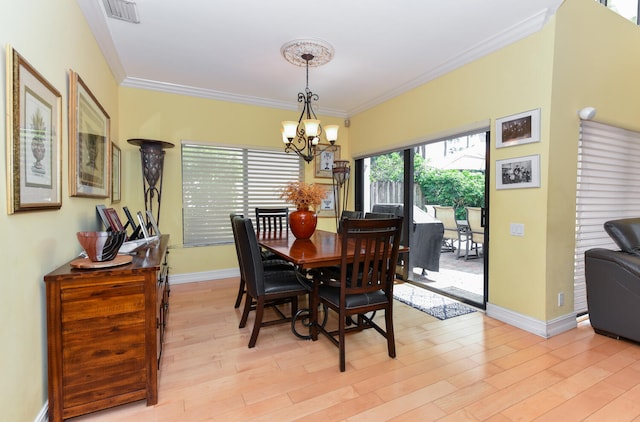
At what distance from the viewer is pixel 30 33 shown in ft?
4.88

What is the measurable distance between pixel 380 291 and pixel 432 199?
6.39ft

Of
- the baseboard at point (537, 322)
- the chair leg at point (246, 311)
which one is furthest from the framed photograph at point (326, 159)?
the baseboard at point (537, 322)

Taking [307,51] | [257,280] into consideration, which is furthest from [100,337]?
[307,51]

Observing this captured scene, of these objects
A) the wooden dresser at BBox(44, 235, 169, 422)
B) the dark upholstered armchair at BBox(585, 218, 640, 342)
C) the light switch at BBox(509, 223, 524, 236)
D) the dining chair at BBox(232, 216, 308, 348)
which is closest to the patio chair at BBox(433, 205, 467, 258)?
the light switch at BBox(509, 223, 524, 236)

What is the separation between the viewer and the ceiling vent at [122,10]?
2361mm

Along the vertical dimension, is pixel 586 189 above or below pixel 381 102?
below

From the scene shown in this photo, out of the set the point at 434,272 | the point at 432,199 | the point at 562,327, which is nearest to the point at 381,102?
the point at 432,199

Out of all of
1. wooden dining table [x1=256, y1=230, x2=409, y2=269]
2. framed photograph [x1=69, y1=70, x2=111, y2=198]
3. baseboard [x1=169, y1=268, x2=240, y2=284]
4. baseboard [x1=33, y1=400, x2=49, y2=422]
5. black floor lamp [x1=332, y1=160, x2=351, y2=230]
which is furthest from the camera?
black floor lamp [x1=332, y1=160, x2=351, y2=230]

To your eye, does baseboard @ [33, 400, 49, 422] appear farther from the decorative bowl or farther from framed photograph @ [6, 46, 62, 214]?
framed photograph @ [6, 46, 62, 214]

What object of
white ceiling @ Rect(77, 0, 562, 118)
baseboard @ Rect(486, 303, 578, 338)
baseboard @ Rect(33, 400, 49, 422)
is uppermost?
white ceiling @ Rect(77, 0, 562, 118)

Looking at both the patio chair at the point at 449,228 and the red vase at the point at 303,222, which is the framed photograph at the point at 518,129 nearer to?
the patio chair at the point at 449,228

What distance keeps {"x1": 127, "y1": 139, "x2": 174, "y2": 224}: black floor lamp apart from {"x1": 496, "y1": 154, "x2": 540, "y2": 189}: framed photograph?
3.64 m

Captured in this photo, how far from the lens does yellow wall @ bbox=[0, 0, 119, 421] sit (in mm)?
1271

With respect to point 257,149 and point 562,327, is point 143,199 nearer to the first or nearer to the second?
point 257,149
